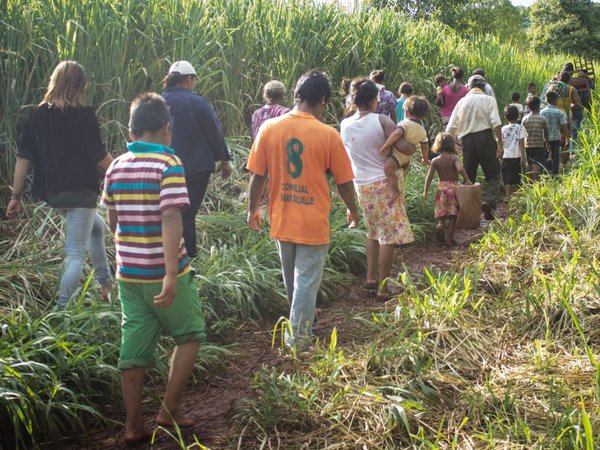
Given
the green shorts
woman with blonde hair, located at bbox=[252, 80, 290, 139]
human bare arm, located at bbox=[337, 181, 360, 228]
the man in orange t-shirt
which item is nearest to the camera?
the green shorts

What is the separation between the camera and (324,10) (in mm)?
10438

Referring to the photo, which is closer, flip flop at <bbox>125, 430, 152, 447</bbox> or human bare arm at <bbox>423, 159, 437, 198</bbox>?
flip flop at <bbox>125, 430, 152, 447</bbox>

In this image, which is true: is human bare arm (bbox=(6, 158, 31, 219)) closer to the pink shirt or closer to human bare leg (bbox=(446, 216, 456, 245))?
human bare leg (bbox=(446, 216, 456, 245))

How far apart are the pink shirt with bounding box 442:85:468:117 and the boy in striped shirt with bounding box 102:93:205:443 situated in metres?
8.20

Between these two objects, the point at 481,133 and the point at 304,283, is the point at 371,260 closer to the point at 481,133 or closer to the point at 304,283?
the point at 304,283

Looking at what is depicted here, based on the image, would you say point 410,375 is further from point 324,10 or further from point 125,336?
point 324,10

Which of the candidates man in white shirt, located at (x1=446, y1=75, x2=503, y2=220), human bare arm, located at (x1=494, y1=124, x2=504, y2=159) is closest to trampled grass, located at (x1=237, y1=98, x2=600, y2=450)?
man in white shirt, located at (x1=446, y1=75, x2=503, y2=220)

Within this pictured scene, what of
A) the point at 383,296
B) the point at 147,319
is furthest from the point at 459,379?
the point at 383,296

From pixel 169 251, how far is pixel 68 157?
6.16ft

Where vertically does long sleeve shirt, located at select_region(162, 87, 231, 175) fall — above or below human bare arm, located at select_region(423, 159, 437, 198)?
above

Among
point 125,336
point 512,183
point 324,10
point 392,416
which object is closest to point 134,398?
point 125,336

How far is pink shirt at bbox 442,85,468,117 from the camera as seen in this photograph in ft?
35.8

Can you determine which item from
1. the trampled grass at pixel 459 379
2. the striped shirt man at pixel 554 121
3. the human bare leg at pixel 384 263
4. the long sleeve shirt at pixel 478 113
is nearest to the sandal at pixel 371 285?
the human bare leg at pixel 384 263

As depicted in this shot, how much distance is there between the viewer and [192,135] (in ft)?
18.6
